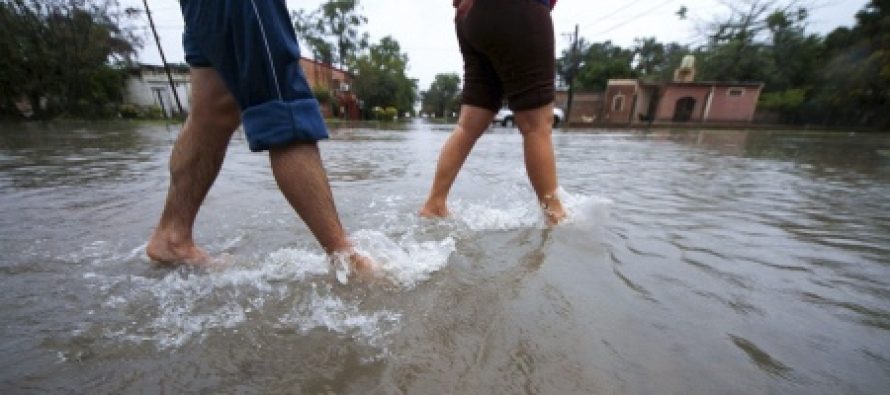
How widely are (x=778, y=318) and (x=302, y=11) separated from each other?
41.2 metres

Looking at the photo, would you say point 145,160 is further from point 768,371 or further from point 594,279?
point 768,371

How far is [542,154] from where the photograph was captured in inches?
70.6

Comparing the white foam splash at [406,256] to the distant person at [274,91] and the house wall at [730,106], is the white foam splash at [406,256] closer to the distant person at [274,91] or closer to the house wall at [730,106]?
the distant person at [274,91]

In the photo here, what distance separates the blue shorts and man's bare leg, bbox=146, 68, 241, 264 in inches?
7.6

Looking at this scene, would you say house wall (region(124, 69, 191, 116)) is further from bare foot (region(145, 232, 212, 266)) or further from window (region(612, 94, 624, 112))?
bare foot (region(145, 232, 212, 266))

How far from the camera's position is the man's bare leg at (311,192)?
3.48 feet

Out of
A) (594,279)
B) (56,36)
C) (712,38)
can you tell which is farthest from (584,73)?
(594,279)

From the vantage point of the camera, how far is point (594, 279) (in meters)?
1.18

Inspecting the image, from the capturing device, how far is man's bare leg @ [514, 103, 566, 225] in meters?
1.78

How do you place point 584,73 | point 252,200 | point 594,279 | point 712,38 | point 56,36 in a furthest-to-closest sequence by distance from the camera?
point 584,73, point 712,38, point 56,36, point 252,200, point 594,279

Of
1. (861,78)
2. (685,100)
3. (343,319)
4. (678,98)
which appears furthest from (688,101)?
(343,319)

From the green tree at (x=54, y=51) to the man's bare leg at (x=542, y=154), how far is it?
22.5 metres

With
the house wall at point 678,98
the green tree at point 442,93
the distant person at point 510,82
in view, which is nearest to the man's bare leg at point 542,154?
the distant person at point 510,82

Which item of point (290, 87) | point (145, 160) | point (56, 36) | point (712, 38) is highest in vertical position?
point (712, 38)
